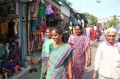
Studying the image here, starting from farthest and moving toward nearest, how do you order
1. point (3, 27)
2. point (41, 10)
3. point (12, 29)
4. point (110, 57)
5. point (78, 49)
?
point (41, 10), point (12, 29), point (3, 27), point (78, 49), point (110, 57)

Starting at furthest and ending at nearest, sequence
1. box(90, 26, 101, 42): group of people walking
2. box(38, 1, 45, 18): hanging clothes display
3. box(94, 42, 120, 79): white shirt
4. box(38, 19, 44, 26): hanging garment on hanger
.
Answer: box(90, 26, 101, 42): group of people walking
box(38, 19, 44, 26): hanging garment on hanger
box(38, 1, 45, 18): hanging clothes display
box(94, 42, 120, 79): white shirt

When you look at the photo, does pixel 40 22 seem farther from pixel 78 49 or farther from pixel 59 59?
pixel 59 59

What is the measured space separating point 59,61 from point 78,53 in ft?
5.63

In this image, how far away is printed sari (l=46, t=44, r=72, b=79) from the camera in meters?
2.99

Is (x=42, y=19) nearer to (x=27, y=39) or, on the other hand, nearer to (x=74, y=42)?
(x=27, y=39)

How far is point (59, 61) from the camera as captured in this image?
9.75ft

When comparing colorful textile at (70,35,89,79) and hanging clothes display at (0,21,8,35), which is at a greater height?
hanging clothes display at (0,21,8,35)

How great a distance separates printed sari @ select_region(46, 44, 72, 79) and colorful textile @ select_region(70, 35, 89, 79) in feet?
5.30

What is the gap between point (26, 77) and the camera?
6195 mm

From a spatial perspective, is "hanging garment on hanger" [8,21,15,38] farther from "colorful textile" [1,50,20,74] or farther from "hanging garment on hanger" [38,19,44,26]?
"hanging garment on hanger" [38,19,44,26]

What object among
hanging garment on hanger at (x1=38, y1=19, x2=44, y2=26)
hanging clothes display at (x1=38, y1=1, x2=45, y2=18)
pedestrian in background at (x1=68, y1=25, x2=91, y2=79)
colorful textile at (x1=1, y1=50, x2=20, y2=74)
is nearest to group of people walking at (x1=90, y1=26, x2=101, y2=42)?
hanging garment on hanger at (x1=38, y1=19, x2=44, y2=26)

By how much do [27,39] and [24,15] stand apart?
3.16 feet

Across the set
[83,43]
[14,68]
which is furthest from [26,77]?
[83,43]

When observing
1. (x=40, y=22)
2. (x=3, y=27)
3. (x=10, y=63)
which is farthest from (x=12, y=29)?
(x=40, y=22)
